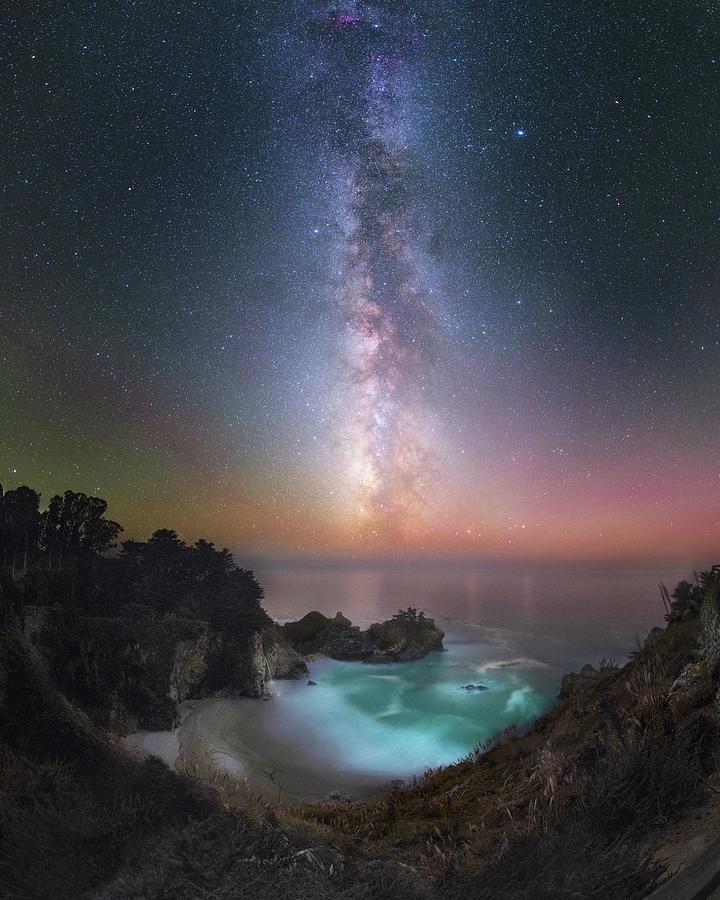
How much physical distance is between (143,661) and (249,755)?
7.91 m

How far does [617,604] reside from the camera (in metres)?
116

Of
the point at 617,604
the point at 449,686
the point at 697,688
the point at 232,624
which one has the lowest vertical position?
the point at 617,604

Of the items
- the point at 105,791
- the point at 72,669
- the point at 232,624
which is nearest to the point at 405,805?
the point at 105,791

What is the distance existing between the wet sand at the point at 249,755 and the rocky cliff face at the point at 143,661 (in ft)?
4.65

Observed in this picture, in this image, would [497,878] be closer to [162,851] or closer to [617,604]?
[162,851]

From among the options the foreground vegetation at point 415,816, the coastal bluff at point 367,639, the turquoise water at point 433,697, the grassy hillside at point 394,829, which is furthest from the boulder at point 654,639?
the coastal bluff at point 367,639

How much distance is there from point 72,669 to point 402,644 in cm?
3679

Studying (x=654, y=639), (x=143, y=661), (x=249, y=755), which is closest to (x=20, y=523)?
(x=143, y=661)

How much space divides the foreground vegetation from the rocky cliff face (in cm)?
751

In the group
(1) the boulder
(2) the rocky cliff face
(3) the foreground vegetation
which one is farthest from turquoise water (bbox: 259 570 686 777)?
(3) the foreground vegetation

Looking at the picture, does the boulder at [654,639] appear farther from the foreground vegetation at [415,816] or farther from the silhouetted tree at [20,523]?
the silhouetted tree at [20,523]

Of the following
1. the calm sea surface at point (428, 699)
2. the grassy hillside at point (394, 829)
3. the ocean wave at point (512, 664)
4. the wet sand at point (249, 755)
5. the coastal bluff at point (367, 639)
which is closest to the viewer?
the grassy hillside at point (394, 829)

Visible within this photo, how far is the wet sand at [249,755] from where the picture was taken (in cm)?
1694

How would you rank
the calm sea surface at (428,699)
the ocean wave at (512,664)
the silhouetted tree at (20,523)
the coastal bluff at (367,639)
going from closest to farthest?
the calm sea surface at (428,699) < the silhouetted tree at (20,523) < the coastal bluff at (367,639) < the ocean wave at (512,664)
